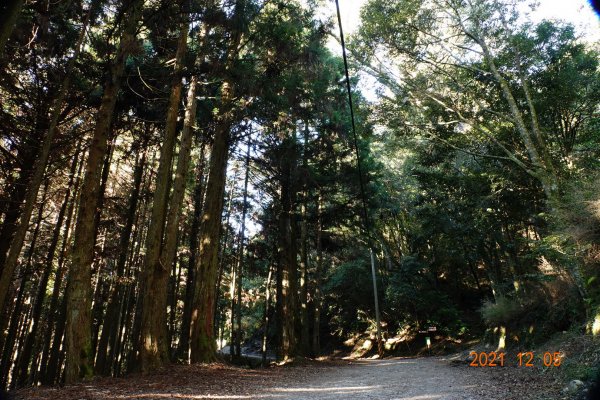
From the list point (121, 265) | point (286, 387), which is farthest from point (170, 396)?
point (121, 265)

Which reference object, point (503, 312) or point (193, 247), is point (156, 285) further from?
point (503, 312)

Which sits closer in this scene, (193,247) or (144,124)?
(144,124)

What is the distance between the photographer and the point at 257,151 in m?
14.5

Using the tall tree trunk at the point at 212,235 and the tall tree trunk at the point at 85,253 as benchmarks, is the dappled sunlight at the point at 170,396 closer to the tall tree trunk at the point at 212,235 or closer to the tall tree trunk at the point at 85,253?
the tall tree trunk at the point at 85,253

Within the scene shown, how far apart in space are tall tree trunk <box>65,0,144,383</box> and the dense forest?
0.03 m

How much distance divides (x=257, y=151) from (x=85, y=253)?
837 cm

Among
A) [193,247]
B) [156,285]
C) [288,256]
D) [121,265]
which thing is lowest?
[156,285]

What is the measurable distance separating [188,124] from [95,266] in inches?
269

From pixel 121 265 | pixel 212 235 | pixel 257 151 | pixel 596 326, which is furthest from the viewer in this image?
pixel 257 151

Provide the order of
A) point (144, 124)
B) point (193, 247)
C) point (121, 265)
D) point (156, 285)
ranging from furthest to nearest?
point (193, 247)
point (144, 124)
point (121, 265)
point (156, 285)

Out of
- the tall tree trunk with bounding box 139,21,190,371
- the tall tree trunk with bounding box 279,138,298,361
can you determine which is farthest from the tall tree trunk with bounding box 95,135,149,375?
the tall tree trunk with bounding box 279,138,298,361

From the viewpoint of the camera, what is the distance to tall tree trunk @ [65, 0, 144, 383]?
22.5 ft

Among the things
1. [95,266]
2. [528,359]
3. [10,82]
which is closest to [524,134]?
[528,359]

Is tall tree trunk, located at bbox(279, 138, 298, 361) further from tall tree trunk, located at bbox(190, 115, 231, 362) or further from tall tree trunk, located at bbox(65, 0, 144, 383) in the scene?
tall tree trunk, located at bbox(65, 0, 144, 383)
